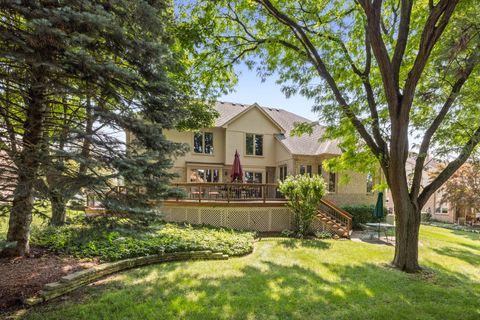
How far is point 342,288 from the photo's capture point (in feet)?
20.5

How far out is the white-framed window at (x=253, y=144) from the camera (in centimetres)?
2106

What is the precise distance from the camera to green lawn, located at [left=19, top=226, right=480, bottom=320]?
186 inches

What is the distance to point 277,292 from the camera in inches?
228

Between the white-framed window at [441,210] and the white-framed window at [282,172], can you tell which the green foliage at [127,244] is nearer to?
the white-framed window at [282,172]

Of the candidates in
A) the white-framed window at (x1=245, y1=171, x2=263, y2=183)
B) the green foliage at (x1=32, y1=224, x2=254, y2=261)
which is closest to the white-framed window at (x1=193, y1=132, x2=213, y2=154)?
the white-framed window at (x1=245, y1=171, x2=263, y2=183)

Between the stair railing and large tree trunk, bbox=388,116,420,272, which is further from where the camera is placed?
the stair railing

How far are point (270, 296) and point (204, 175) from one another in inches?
603

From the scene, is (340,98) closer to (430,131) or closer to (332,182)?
(430,131)

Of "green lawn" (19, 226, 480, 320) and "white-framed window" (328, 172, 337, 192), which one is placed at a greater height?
"white-framed window" (328, 172, 337, 192)

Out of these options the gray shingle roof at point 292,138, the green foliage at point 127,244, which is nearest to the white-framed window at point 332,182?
the gray shingle roof at point 292,138

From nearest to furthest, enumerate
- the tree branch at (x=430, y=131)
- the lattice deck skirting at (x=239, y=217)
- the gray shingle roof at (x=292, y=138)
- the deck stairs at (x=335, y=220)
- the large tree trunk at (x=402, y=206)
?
the large tree trunk at (x=402, y=206) < the tree branch at (x=430, y=131) < the deck stairs at (x=335, y=220) < the lattice deck skirting at (x=239, y=217) < the gray shingle roof at (x=292, y=138)

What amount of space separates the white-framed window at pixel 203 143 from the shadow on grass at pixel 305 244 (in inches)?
403

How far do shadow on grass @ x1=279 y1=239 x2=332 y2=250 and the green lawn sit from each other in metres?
2.03

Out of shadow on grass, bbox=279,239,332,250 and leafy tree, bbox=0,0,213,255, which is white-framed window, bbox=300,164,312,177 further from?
leafy tree, bbox=0,0,213,255
